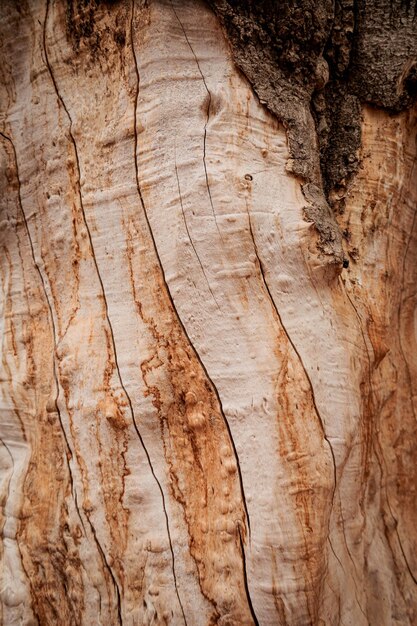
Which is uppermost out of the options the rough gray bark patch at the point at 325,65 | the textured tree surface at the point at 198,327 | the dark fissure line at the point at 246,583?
the rough gray bark patch at the point at 325,65

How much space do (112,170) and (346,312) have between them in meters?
0.94

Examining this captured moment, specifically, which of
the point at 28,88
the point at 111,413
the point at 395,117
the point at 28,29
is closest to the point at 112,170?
Result: the point at 28,88

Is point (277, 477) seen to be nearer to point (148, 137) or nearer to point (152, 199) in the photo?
point (152, 199)

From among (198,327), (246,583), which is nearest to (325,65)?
(198,327)

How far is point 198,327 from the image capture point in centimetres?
182

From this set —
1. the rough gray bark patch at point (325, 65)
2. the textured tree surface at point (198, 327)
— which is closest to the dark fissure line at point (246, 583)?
the textured tree surface at point (198, 327)

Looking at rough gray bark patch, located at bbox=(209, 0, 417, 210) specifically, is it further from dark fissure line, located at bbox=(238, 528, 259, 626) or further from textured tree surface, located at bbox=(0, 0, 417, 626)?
dark fissure line, located at bbox=(238, 528, 259, 626)

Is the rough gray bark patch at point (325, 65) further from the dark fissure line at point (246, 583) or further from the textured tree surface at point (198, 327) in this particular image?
the dark fissure line at point (246, 583)

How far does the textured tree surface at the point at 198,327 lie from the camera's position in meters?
1.76

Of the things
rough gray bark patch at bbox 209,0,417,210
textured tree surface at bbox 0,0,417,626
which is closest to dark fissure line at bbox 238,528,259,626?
textured tree surface at bbox 0,0,417,626

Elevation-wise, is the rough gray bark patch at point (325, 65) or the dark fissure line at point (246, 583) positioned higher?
the rough gray bark patch at point (325, 65)

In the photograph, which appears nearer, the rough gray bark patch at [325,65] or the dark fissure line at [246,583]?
the dark fissure line at [246,583]

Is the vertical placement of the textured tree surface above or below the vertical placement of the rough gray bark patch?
below

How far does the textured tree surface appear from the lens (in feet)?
5.77
